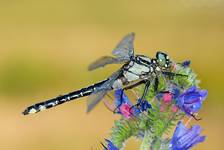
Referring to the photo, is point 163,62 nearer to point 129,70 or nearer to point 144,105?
point 129,70

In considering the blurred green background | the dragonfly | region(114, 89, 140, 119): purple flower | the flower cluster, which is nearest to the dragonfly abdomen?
the dragonfly

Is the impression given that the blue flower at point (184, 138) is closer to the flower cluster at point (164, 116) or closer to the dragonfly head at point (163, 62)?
the flower cluster at point (164, 116)

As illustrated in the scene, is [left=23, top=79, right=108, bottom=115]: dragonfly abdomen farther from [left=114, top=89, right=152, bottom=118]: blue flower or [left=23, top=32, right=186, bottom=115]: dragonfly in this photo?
[left=114, top=89, right=152, bottom=118]: blue flower

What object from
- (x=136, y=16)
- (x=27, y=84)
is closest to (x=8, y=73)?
(x=27, y=84)

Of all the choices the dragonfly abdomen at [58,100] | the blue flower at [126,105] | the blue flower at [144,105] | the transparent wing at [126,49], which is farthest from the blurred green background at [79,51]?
the blue flower at [144,105]

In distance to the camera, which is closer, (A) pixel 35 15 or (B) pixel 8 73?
(B) pixel 8 73

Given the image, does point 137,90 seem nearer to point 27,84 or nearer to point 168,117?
point 168,117
